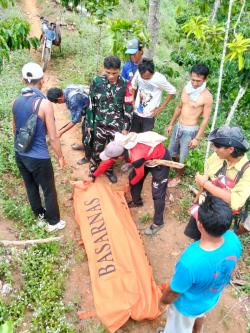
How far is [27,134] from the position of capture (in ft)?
10.6

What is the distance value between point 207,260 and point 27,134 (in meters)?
2.01

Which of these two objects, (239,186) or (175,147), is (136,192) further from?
(239,186)

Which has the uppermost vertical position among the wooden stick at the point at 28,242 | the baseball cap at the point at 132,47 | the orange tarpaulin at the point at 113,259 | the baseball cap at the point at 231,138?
the baseball cap at the point at 231,138

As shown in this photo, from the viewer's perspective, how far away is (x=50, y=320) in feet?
9.57

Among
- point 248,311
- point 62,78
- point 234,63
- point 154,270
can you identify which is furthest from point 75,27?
point 248,311

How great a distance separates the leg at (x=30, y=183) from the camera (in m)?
3.46

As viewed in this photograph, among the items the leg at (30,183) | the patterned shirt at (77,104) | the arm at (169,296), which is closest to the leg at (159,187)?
the leg at (30,183)

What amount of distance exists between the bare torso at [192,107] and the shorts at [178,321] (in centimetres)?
245

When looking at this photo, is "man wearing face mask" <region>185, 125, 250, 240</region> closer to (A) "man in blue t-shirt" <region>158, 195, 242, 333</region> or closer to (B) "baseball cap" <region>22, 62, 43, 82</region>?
(A) "man in blue t-shirt" <region>158, 195, 242, 333</region>

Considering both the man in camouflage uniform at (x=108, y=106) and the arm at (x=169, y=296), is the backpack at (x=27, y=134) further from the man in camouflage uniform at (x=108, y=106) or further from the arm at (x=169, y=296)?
the arm at (x=169, y=296)

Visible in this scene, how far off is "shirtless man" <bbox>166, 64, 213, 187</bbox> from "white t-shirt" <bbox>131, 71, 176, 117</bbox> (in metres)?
0.31

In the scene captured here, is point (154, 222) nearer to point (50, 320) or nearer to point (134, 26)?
point (50, 320)

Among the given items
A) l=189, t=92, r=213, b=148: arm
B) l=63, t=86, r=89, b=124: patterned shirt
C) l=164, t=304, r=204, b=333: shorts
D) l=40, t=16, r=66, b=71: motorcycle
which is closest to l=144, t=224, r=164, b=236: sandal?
l=189, t=92, r=213, b=148: arm

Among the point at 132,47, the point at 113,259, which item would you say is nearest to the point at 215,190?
the point at 113,259
